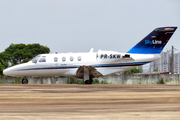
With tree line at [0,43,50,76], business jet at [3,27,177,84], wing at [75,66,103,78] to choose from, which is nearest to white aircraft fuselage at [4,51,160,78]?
business jet at [3,27,177,84]

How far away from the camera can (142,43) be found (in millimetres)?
20703

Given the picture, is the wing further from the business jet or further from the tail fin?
the tail fin

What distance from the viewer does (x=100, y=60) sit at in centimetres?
2039

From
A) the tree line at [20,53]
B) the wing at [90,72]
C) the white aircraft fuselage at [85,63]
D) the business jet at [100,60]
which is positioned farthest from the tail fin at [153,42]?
the tree line at [20,53]

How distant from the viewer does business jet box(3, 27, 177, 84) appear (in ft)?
66.1

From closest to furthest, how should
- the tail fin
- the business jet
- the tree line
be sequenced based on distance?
the business jet
the tail fin
the tree line

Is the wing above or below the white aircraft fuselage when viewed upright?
below

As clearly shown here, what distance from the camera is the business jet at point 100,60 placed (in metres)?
20.1

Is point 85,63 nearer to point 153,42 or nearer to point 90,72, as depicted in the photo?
point 90,72

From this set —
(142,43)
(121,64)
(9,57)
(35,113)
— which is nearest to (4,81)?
(121,64)

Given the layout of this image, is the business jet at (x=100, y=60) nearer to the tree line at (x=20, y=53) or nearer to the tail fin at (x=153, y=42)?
the tail fin at (x=153, y=42)

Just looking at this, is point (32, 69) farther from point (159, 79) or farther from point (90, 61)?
point (159, 79)

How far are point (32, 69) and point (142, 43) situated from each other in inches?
313

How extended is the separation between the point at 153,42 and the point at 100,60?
3914mm
